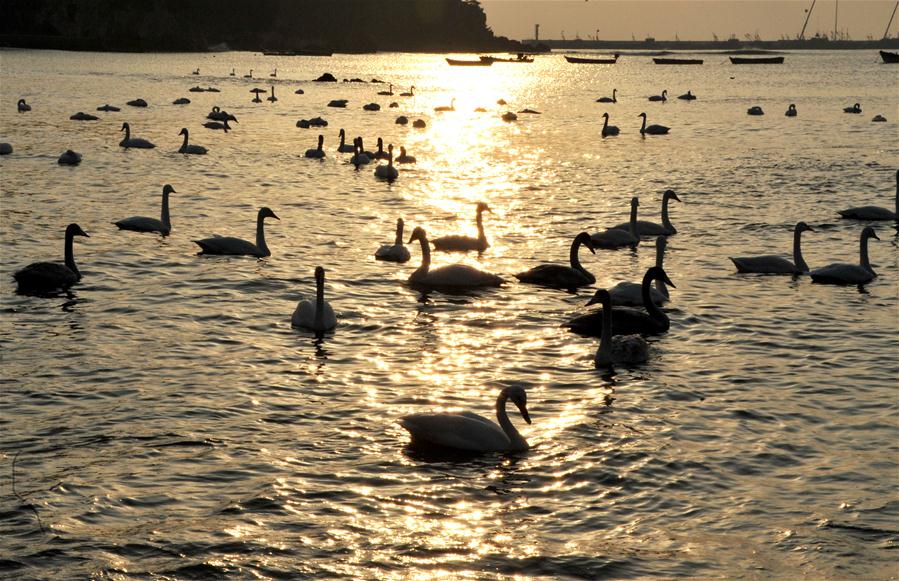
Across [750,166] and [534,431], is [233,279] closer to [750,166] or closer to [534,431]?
[534,431]

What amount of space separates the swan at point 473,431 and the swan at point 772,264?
12097mm

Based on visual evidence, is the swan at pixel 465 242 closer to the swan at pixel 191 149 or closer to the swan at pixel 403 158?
the swan at pixel 403 158

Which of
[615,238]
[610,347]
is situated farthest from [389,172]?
[610,347]

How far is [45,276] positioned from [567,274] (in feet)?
30.5

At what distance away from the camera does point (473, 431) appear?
12.8 m

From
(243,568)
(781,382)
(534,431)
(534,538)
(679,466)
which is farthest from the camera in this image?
(781,382)

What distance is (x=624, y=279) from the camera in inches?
915

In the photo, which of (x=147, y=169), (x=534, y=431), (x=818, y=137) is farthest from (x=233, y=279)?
(x=818, y=137)

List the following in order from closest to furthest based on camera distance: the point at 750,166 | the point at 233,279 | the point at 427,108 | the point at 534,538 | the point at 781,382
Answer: the point at 534,538
the point at 781,382
the point at 233,279
the point at 750,166
the point at 427,108

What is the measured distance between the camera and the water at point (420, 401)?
1069cm

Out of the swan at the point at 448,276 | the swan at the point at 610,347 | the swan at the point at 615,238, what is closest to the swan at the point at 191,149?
the swan at the point at 615,238

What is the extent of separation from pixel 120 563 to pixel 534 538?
11.8 feet

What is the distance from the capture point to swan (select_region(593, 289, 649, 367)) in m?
16.8

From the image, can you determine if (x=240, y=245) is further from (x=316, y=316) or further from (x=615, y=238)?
(x=615, y=238)
